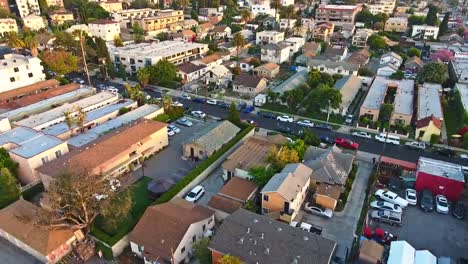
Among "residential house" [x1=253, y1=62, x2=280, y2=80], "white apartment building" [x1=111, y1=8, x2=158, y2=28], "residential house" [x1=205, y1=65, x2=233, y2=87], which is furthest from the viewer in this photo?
"white apartment building" [x1=111, y1=8, x2=158, y2=28]

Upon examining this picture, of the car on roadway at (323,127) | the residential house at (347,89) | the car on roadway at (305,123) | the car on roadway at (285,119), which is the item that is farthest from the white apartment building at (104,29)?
the car on roadway at (323,127)

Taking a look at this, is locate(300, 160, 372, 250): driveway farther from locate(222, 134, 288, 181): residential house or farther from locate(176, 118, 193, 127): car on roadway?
locate(176, 118, 193, 127): car on roadway

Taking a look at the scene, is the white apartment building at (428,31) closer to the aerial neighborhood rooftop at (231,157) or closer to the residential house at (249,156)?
the aerial neighborhood rooftop at (231,157)

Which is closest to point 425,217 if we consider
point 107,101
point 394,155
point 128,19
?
point 394,155

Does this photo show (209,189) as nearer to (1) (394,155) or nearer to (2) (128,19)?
(1) (394,155)

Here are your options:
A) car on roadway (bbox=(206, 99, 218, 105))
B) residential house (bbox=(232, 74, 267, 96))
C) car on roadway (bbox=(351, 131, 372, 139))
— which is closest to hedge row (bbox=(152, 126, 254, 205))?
car on roadway (bbox=(206, 99, 218, 105))
